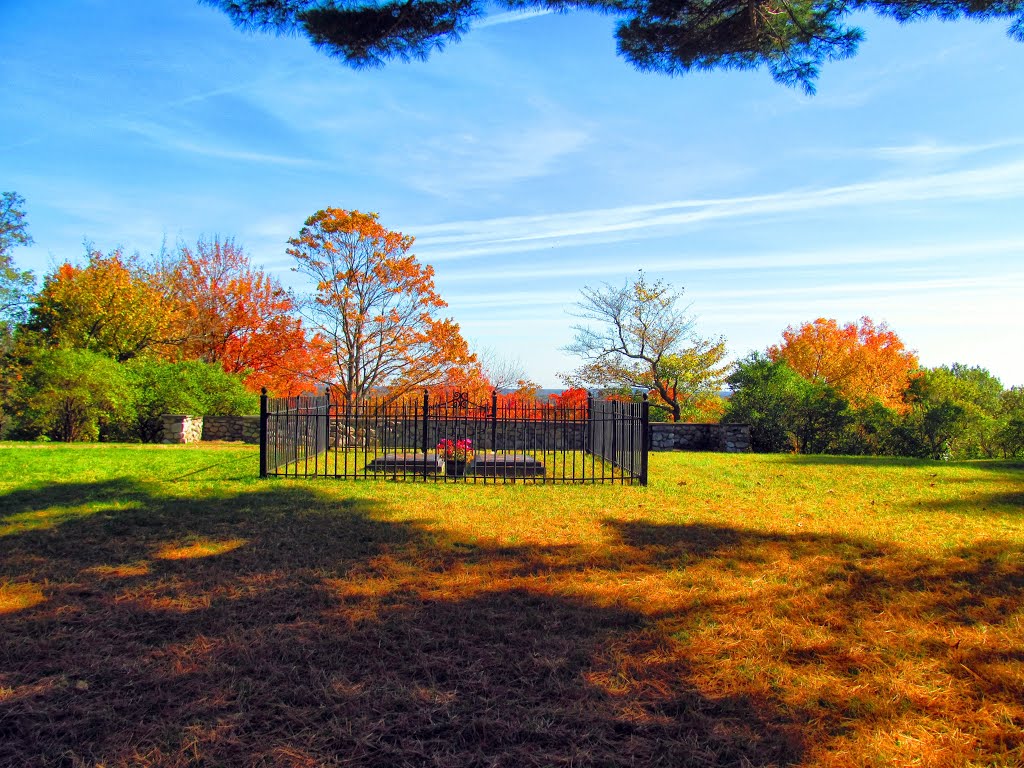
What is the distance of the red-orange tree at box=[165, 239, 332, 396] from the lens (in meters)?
25.2

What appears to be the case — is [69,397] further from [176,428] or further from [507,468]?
[507,468]

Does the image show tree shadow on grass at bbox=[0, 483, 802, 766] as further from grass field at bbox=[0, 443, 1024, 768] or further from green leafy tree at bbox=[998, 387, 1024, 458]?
green leafy tree at bbox=[998, 387, 1024, 458]

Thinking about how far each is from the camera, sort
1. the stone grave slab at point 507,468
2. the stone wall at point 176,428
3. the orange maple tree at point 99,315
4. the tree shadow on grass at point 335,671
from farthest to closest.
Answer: the orange maple tree at point 99,315 < the stone wall at point 176,428 < the stone grave slab at point 507,468 < the tree shadow on grass at point 335,671

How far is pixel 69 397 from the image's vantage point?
14484 mm

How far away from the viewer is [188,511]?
270 inches

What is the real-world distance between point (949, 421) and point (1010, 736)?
14508 millimetres

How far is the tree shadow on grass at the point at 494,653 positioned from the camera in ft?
8.53

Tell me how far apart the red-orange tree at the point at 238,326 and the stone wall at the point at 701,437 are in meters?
14.3

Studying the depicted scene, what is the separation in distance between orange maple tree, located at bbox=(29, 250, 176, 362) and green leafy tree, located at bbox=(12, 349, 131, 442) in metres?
4.21

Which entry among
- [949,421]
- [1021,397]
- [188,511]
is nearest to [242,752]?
[188,511]

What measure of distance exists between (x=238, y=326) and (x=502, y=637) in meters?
25.8

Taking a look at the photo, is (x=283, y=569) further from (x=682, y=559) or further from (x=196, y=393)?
(x=196, y=393)

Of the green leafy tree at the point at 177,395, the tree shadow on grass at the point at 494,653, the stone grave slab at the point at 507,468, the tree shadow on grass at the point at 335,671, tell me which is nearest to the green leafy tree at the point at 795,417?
the stone grave slab at the point at 507,468

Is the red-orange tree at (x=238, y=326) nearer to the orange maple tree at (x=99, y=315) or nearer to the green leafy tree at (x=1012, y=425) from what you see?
the orange maple tree at (x=99, y=315)
